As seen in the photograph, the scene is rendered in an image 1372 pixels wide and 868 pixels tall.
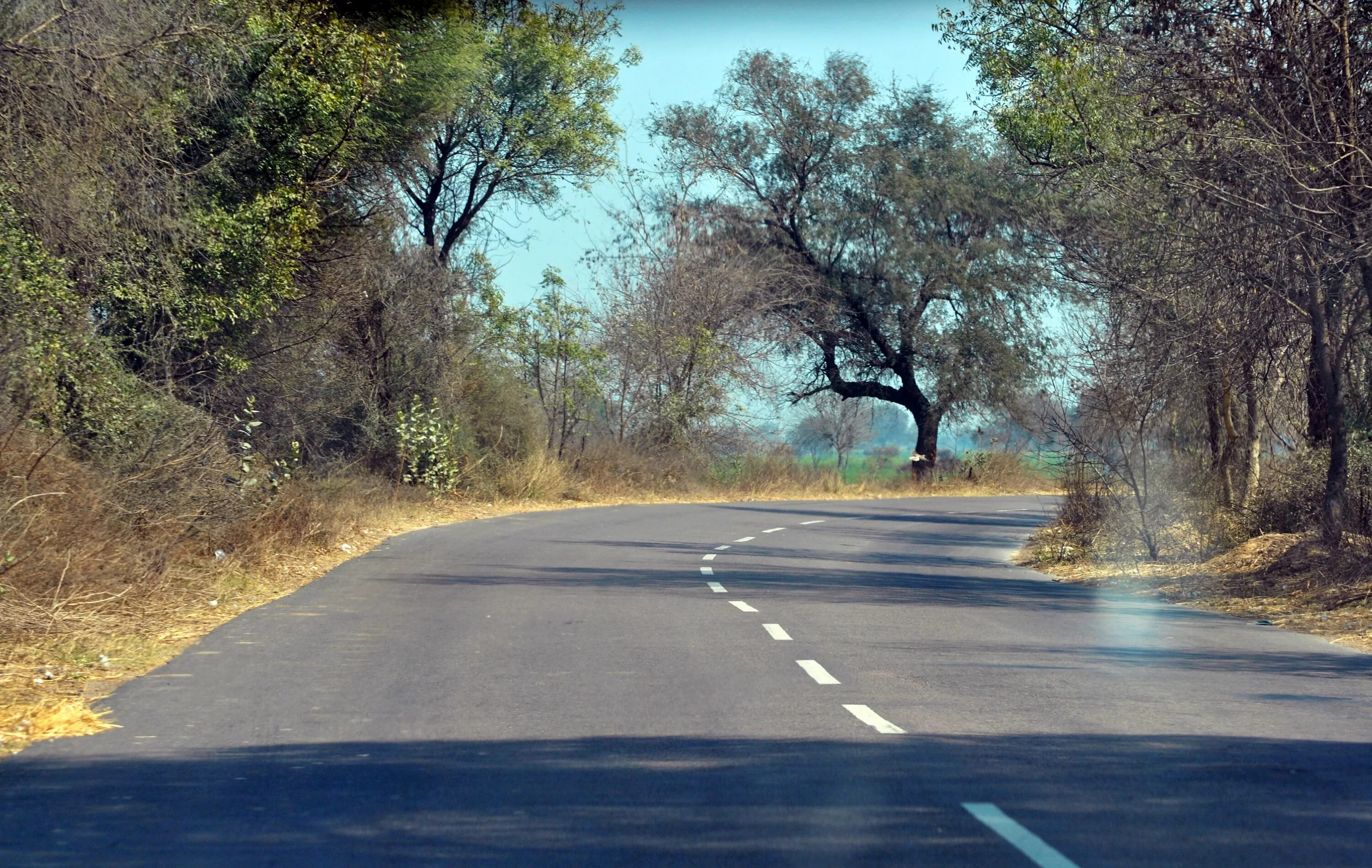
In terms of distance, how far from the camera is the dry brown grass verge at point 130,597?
7895 mm

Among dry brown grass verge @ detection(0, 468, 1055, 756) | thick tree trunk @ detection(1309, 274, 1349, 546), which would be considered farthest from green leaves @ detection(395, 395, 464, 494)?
thick tree trunk @ detection(1309, 274, 1349, 546)

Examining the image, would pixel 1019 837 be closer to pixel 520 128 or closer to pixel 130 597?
pixel 130 597

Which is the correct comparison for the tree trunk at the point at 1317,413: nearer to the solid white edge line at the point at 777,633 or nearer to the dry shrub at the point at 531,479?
the solid white edge line at the point at 777,633

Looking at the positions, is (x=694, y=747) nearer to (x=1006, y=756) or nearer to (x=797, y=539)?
(x=1006, y=756)

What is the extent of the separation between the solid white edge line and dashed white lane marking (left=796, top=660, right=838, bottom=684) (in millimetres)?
1076

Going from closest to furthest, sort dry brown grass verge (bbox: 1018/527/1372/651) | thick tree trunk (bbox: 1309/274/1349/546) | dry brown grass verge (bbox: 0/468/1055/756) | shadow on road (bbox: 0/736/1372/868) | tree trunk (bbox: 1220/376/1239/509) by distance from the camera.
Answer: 1. shadow on road (bbox: 0/736/1372/868)
2. dry brown grass verge (bbox: 0/468/1055/756)
3. dry brown grass verge (bbox: 1018/527/1372/651)
4. thick tree trunk (bbox: 1309/274/1349/546)
5. tree trunk (bbox: 1220/376/1239/509)

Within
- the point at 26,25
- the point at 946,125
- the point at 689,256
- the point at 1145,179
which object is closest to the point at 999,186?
the point at 946,125

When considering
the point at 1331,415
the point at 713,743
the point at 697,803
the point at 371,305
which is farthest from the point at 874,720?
the point at 371,305

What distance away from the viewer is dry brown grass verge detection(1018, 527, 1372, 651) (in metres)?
12.2

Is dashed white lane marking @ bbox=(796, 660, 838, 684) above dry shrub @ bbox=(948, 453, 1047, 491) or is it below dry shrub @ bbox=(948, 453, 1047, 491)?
below

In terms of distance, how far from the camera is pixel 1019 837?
5078 mm

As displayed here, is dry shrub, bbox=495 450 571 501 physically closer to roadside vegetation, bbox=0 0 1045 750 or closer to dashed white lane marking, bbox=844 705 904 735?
roadside vegetation, bbox=0 0 1045 750

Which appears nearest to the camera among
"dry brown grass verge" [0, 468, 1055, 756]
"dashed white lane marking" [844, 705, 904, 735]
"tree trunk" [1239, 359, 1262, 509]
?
"dashed white lane marking" [844, 705, 904, 735]

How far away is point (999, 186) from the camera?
40812 millimetres
